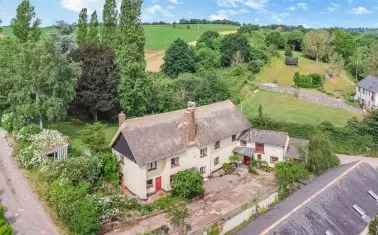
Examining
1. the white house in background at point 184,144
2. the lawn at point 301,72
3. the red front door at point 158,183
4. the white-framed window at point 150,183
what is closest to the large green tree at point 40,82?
the white house in background at point 184,144

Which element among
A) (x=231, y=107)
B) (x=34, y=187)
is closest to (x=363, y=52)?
(x=231, y=107)

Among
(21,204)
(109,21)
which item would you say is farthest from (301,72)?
(21,204)

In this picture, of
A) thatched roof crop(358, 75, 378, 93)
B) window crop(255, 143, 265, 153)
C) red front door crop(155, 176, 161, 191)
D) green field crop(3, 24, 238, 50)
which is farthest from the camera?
green field crop(3, 24, 238, 50)

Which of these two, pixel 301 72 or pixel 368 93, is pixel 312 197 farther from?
pixel 301 72

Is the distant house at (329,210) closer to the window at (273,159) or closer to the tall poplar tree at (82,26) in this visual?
the window at (273,159)

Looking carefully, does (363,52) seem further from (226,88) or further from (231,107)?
(231,107)

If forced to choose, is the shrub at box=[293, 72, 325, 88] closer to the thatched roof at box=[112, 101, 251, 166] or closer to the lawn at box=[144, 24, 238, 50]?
the lawn at box=[144, 24, 238, 50]

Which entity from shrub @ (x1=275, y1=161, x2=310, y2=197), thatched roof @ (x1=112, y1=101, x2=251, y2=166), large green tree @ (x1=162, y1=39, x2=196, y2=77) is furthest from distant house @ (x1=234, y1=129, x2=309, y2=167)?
large green tree @ (x1=162, y1=39, x2=196, y2=77)
